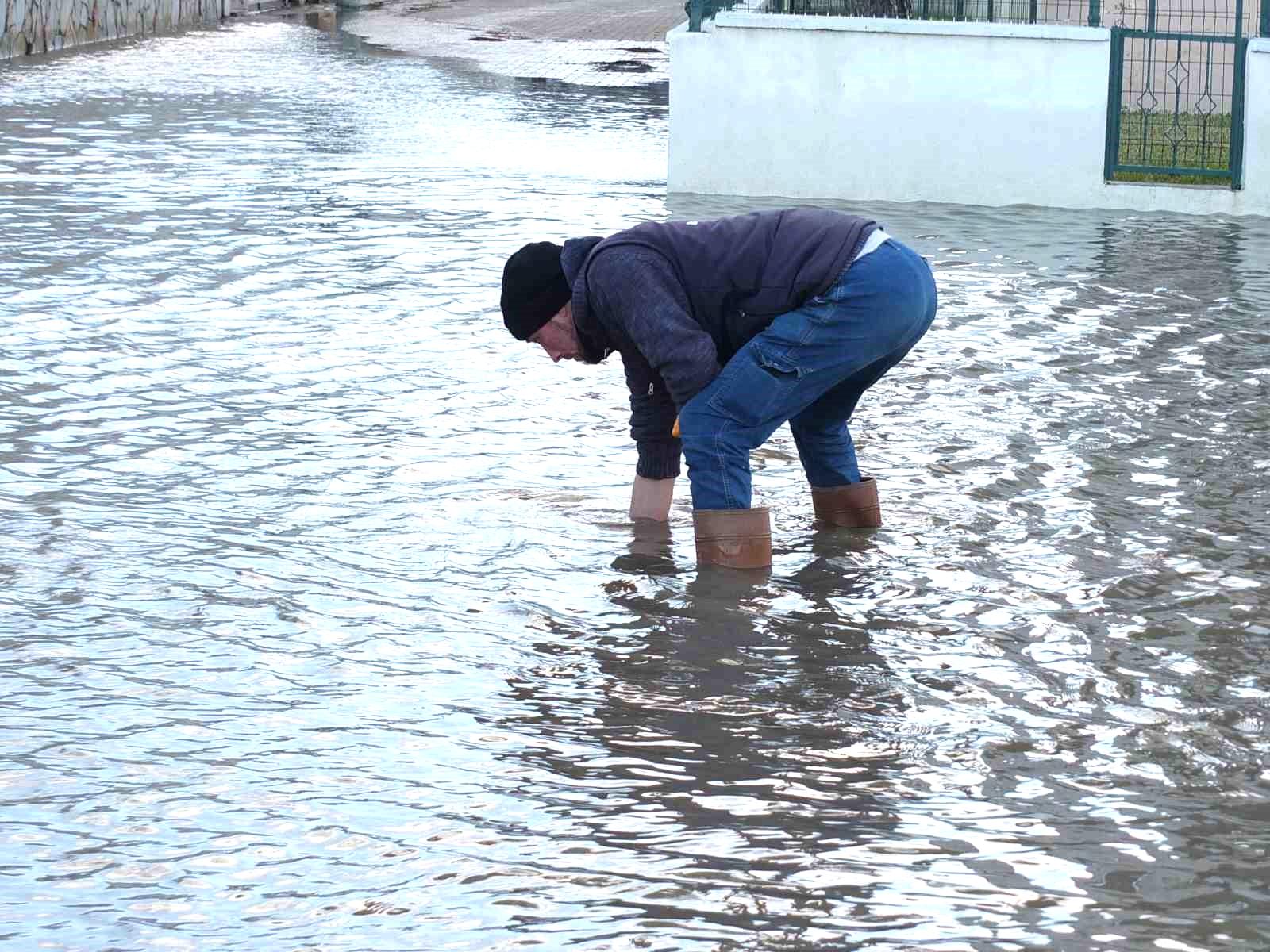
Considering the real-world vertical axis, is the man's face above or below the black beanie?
below

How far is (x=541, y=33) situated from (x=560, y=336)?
91.7ft

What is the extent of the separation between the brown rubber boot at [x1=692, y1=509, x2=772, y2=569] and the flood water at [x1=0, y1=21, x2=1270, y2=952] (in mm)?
63

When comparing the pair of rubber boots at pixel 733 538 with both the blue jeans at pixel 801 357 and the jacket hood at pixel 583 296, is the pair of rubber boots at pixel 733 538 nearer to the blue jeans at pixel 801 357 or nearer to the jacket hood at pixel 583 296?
the blue jeans at pixel 801 357

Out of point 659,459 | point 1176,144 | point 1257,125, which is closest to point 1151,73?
point 1176,144

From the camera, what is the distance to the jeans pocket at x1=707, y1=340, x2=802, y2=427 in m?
5.11

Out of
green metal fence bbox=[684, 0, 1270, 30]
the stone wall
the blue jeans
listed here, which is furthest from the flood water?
the stone wall

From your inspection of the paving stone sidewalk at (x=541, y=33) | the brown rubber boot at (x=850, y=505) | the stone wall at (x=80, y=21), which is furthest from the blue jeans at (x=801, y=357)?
the stone wall at (x=80, y=21)

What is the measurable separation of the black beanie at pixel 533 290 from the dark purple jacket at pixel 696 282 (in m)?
0.05

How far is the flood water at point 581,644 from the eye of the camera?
11.8 feet

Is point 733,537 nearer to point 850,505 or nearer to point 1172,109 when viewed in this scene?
point 850,505

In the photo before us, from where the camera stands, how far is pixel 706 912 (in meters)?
3.50

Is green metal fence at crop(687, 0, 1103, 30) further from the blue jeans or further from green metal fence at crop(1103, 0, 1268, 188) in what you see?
the blue jeans

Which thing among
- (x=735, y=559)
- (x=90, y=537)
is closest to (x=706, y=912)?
(x=735, y=559)

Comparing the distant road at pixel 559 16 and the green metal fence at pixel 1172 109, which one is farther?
the distant road at pixel 559 16
